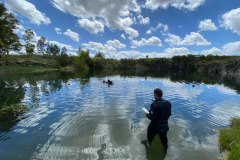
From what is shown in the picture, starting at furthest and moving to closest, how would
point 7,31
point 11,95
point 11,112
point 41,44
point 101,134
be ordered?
point 41,44
point 7,31
point 11,95
point 11,112
point 101,134

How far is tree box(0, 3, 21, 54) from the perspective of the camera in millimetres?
59312

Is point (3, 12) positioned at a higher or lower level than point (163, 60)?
higher

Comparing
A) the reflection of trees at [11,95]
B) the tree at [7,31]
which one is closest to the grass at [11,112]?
the reflection of trees at [11,95]

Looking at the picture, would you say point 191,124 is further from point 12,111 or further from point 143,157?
point 12,111

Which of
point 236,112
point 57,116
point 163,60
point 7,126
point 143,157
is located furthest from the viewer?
point 163,60

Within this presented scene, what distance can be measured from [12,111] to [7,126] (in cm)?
364

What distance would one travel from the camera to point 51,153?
9867mm

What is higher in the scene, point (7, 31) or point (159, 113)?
point (7, 31)

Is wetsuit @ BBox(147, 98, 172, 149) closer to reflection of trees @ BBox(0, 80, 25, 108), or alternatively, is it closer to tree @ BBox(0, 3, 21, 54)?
reflection of trees @ BBox(0, 80, 25, 108)

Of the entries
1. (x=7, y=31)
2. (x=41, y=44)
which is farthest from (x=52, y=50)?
(x=7, y=31)

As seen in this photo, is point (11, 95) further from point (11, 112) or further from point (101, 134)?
point (101, 134)

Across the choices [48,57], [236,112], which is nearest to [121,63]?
[48,57]

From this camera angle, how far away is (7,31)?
202ft

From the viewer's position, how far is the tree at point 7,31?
195 feet
